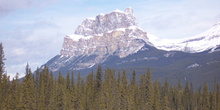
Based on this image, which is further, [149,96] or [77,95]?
[149,96]

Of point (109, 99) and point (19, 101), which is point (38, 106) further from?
point (109, 99)

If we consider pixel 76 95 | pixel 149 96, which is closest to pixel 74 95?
pixel 76 95

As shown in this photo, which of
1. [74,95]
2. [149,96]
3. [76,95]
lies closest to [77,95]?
[76,95]

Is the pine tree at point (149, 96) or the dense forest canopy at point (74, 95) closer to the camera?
the dense forest canopy at point (74, 95)

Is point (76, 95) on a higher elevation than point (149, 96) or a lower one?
higher

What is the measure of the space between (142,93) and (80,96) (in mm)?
26790

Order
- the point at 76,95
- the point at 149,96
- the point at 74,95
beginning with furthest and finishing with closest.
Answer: the point at 149,96, the point at 74,95, the point at 76,95

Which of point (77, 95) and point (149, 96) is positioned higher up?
point (77, 95)

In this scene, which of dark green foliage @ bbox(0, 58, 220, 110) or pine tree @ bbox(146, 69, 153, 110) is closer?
dark green foliage @ bbox(0, 58, 220, 110)

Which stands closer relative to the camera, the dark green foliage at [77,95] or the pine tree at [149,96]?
the dark green foliage at [77,95]

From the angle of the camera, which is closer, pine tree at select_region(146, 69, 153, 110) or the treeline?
the treeline

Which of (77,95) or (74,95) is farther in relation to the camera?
(74,95)

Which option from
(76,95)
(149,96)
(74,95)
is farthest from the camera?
(149,96)

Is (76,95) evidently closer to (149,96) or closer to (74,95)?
(74,95)
